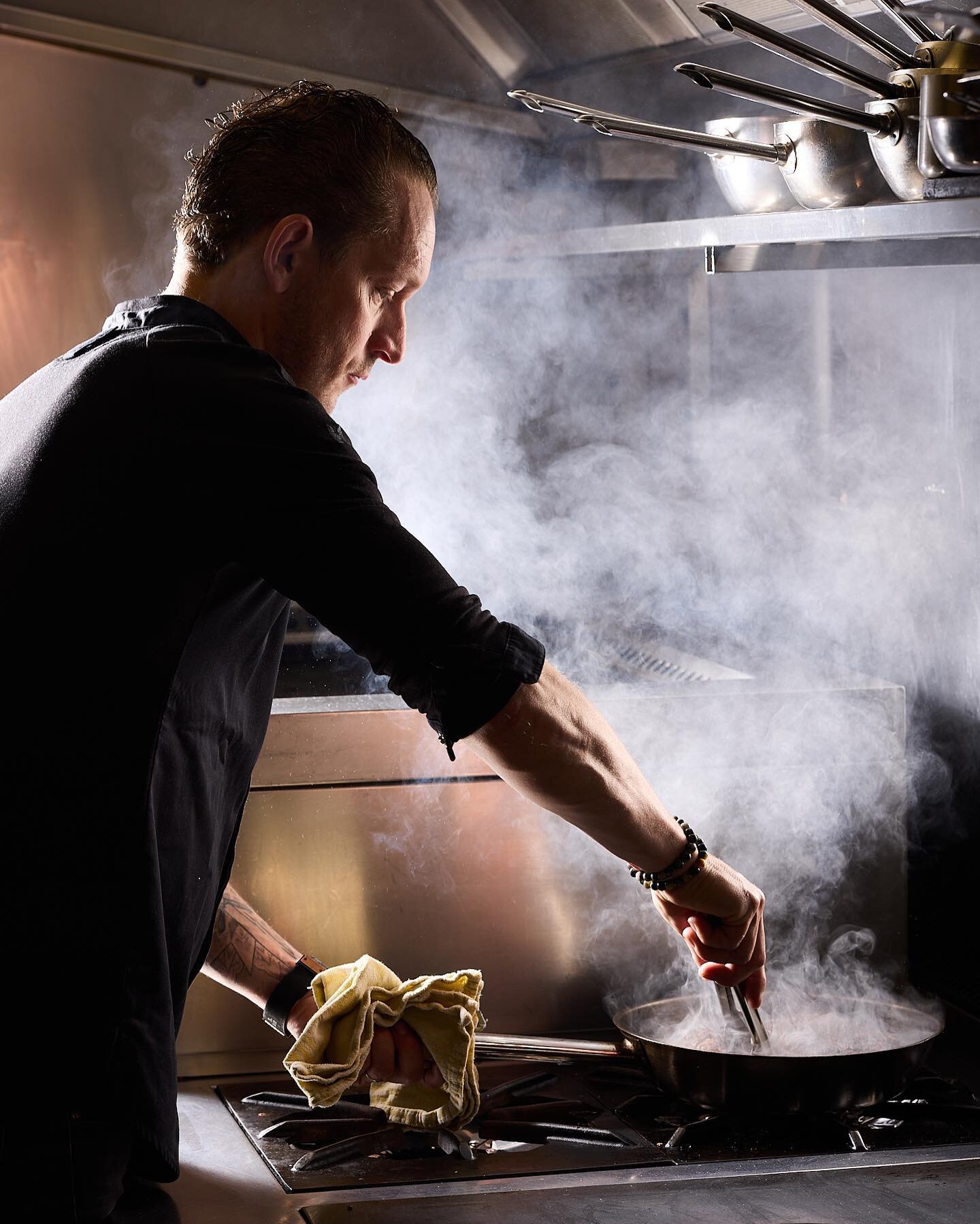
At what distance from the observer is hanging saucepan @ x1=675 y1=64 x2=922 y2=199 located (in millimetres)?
1223

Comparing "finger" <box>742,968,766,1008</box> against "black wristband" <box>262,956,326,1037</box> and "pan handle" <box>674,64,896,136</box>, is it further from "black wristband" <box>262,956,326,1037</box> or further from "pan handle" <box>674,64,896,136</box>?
"pan handle" <box>674,64,896,136</box>

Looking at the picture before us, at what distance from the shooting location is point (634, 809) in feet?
3.90

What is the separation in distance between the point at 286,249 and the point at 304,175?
0.07 m

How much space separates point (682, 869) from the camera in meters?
1.24

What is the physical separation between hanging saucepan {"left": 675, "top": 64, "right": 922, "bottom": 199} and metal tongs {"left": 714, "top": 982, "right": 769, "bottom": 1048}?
33.3 inches

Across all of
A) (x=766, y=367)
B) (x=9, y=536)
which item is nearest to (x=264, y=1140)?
(x=9, y=536)

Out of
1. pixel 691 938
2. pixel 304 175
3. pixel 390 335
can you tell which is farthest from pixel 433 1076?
pixel 304 175

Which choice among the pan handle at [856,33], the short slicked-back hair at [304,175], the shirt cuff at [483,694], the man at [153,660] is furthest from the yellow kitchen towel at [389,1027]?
the pan handle at [856,33]

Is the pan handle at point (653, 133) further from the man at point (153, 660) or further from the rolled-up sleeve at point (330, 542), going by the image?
the rolled-up sleeve at point (330, 542)

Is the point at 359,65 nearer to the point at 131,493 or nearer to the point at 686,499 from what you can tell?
the point at 686,499

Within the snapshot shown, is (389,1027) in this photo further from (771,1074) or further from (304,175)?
(304,175)

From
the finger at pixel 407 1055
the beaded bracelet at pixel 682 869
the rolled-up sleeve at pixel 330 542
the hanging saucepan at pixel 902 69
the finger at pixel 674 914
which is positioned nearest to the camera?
the rolled-up sleeve at pixel 330 542

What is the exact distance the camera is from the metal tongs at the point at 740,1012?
1528 mm

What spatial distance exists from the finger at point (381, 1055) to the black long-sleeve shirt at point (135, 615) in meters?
0.34
